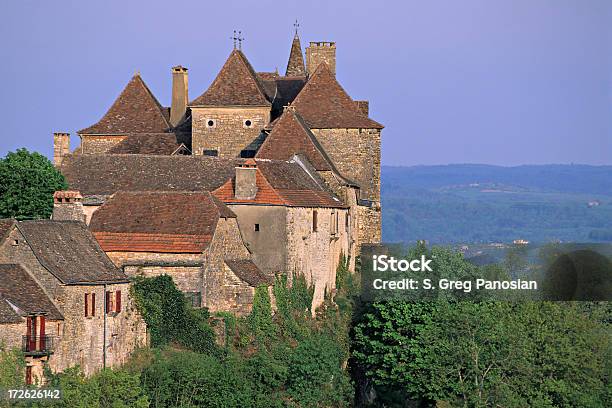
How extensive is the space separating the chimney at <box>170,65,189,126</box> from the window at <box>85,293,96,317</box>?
33935 mm

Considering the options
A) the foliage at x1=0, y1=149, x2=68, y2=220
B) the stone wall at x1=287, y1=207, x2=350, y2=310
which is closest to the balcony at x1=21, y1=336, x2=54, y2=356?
the foliage at x1=0, y1=149, x2=68, y2=220

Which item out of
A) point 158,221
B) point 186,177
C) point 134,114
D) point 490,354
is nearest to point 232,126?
point 134,114

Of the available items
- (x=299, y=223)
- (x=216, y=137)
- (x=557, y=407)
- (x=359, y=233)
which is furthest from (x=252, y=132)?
(x=557, y=407)

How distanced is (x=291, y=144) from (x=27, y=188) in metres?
14.6

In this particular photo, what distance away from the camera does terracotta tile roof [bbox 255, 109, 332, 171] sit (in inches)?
2680

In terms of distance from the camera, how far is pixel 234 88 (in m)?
74.9

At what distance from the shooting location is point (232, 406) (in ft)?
164

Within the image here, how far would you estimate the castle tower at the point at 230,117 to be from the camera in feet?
244

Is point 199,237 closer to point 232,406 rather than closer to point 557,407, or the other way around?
point 232,406

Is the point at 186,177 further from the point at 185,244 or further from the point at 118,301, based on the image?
the point at 118,301

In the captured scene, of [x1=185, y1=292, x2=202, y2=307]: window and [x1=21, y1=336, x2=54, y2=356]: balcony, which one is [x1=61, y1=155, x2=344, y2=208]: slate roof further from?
[x1=21, y1=336, x2=54, y2=356]: balcony

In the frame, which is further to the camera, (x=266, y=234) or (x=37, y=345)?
(x=266, y=234)

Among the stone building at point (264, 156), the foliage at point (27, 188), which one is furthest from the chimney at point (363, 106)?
the foliage at point (27, 188)

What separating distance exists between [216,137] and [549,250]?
1912cm
